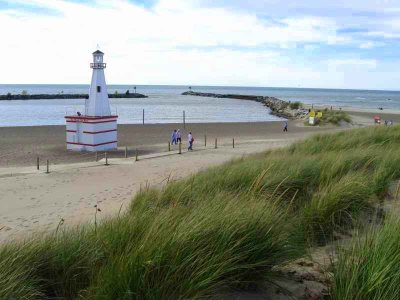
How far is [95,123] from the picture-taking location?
24.3 metres

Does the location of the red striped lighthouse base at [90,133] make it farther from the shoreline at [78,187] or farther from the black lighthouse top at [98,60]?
the black lighthouse top at [98,60]

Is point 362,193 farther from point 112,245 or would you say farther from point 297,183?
point 112,245

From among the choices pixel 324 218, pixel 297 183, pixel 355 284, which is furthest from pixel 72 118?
pixel 355 284

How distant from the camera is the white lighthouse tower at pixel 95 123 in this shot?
24375mm

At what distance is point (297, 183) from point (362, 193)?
46.1 inches

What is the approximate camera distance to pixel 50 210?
10.4m

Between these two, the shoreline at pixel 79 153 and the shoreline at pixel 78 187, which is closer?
the shoreline at pixel 78 187

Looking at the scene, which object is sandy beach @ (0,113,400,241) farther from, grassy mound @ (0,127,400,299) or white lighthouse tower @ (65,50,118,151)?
grassy mound @ (0,127,400,299)

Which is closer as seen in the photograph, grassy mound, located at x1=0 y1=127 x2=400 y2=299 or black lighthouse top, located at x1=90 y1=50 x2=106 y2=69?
grassy mound, located at x1=0 y1=127 x2=400 y2=299

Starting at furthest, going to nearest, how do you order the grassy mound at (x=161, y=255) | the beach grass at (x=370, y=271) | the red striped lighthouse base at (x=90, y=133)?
the red striped lighthouse base at (x=90, y=133), the grassy mound at (x=161, y=255), the beach grass at (x=370, y=271)

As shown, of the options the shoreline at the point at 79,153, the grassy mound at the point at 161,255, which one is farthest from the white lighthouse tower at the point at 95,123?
the grassy mound at the point at 161,255

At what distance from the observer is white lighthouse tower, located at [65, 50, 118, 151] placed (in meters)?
24.4

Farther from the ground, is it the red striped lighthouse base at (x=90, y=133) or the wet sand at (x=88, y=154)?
the red striped lighthouse base at (x=90, y=133)

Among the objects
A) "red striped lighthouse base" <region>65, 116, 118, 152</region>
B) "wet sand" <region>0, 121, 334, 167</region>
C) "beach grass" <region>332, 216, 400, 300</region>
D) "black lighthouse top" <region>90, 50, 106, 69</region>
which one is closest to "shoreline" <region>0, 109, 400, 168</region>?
"wet sand" <region>0, 121, 334, 167</region>
